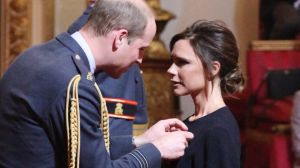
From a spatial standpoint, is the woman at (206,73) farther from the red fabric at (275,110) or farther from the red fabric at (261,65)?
the red fabric at (261,65)

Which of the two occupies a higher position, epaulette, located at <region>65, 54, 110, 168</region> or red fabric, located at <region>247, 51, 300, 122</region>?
epaulette, located at <region>65, 54, 110, 168</region>

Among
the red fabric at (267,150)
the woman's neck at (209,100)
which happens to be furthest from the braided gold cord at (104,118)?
the red fabric at (267,150)

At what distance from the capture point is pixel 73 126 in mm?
1598

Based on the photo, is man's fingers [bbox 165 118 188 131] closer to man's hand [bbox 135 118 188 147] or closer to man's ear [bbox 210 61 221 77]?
man's hand [bbox 135 118 188 147]

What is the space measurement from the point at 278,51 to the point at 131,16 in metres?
2.87

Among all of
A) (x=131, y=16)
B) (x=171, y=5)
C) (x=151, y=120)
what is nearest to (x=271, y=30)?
(x=171, y=5)

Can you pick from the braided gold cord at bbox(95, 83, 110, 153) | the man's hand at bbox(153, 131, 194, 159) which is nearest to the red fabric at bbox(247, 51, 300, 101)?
the man's hand at bbox(153, 131, 194, 159)

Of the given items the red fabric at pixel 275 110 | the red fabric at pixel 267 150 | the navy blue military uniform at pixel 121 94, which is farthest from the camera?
the red fabric at pixel 275 110

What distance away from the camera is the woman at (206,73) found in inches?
77.8

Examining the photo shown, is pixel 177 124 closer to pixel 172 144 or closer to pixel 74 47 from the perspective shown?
pixel 172 144

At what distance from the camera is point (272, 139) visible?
392 cm

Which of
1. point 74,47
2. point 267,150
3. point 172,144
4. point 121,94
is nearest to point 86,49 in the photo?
point 74,47

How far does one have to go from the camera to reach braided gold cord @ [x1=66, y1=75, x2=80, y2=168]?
1592 mm

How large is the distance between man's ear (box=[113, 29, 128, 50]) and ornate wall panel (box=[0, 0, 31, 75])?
2.78 meters
